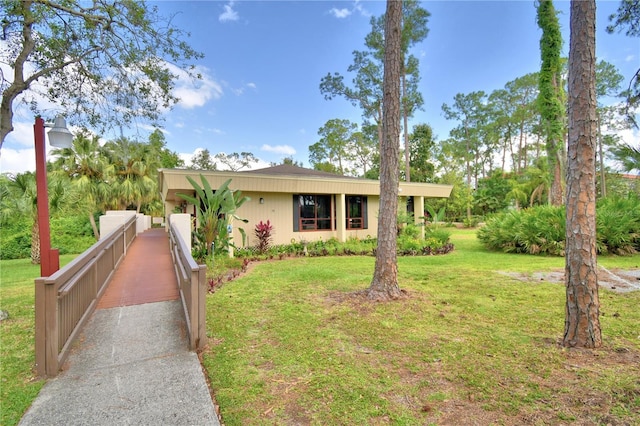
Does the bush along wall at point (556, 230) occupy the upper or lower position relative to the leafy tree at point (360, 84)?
lower

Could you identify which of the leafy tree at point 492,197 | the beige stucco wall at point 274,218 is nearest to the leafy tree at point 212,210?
the beige stucco wall at point 274,218

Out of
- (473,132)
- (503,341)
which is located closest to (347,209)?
(503,341)

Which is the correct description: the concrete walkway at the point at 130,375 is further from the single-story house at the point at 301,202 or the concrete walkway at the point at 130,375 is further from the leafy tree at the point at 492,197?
the leafy tree at the point at 492,197

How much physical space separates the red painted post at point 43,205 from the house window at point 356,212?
37.7 feet

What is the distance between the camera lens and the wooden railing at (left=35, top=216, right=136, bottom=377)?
2.71m

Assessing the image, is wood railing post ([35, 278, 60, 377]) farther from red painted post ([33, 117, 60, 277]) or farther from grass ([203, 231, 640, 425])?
red painted post ([33, 117, 60, 277])

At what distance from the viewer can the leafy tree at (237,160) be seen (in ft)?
131

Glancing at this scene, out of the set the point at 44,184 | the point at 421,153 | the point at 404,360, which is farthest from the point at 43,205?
the point at 421,153

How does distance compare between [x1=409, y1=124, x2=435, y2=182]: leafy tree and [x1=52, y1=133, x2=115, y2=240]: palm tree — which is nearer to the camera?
[x1=52, y1=133, x2=115, y2=240]: palm tree

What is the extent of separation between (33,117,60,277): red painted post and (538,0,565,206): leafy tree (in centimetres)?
1777

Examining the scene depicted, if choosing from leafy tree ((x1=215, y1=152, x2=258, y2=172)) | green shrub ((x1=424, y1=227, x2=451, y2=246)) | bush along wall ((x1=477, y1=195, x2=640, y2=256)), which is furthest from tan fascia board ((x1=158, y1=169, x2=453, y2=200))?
leafy tree ((x1=215, y1=152, x2=258, y2=172))

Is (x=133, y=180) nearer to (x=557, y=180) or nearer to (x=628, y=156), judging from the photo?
(x=628, y=156)

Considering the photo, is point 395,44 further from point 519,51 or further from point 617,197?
point 519,51

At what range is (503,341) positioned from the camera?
11.4ft
